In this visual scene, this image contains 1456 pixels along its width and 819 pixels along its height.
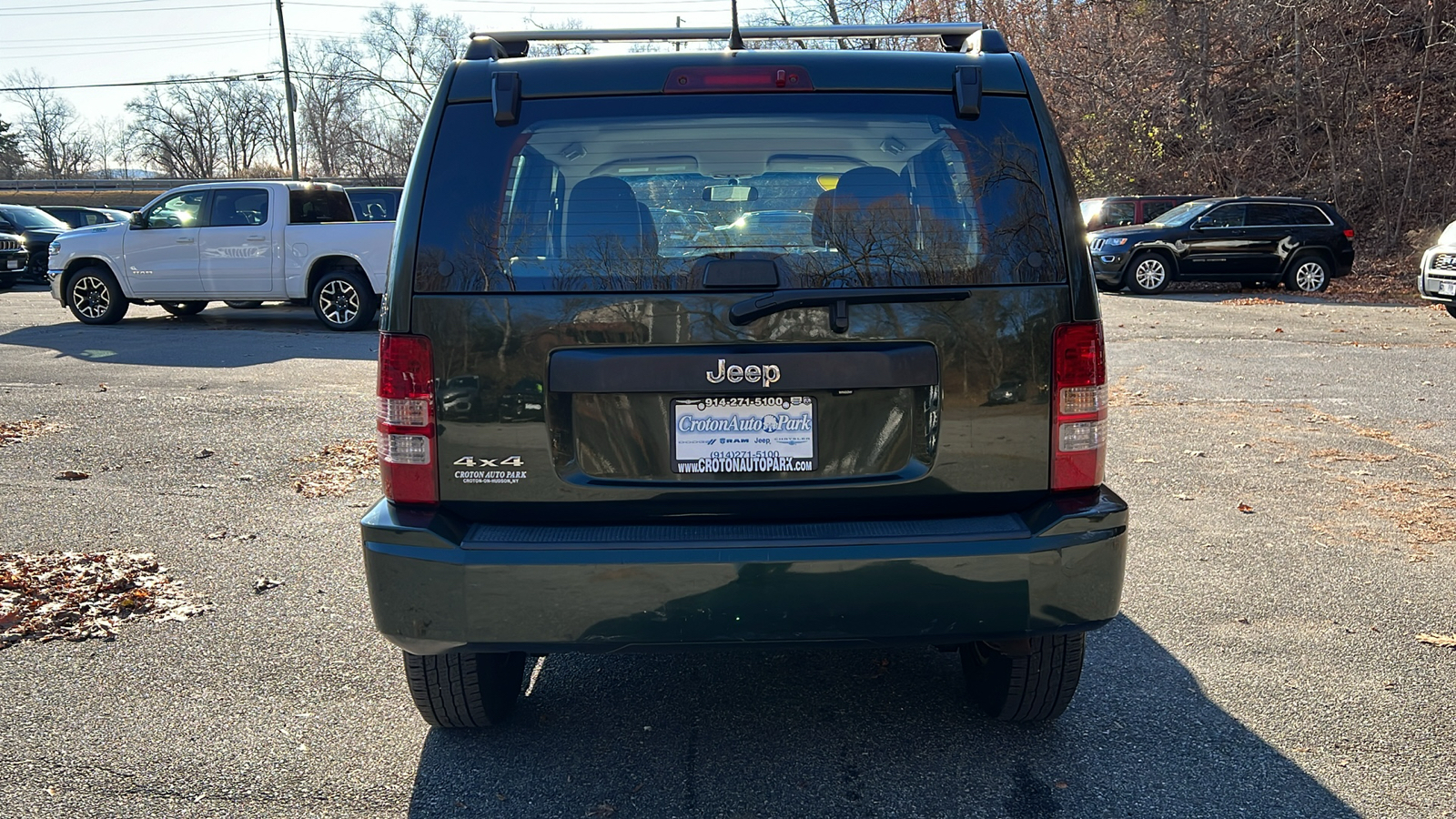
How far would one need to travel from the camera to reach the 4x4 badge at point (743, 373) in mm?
2822

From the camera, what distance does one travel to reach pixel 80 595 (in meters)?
4.64

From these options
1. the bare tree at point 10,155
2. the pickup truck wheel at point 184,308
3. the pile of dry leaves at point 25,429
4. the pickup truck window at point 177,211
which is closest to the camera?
the pile of dry leaves at point 25,429

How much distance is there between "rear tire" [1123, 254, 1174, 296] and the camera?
62.3ft

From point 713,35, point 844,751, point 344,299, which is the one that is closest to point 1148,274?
point 344,299

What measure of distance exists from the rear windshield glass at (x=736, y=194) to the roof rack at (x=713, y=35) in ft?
1.00

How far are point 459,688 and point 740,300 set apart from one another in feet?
4.52

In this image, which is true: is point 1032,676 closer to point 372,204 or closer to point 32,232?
point 372,204

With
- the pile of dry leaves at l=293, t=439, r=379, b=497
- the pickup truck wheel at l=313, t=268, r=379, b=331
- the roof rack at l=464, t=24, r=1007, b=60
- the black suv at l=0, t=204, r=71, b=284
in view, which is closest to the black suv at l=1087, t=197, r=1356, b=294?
the pickup truck wheel at l=313, t=268, r=379, b=331

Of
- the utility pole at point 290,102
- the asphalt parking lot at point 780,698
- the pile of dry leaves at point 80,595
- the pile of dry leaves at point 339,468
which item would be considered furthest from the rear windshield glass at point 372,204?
the utility pole at point 290,102

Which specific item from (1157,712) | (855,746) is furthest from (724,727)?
(1157,712)

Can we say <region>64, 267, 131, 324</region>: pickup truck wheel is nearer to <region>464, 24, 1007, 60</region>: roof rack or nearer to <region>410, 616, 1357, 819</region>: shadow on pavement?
<region>410, 616, 1357, 819</region>: shadow on pavement

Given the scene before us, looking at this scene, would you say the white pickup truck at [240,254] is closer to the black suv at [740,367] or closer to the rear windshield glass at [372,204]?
the rear windshield glass at [372,204]

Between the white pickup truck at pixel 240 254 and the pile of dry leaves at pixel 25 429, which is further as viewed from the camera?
the white pickup truck at pixel 240 254

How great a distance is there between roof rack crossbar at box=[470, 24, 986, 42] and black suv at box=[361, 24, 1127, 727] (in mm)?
245
